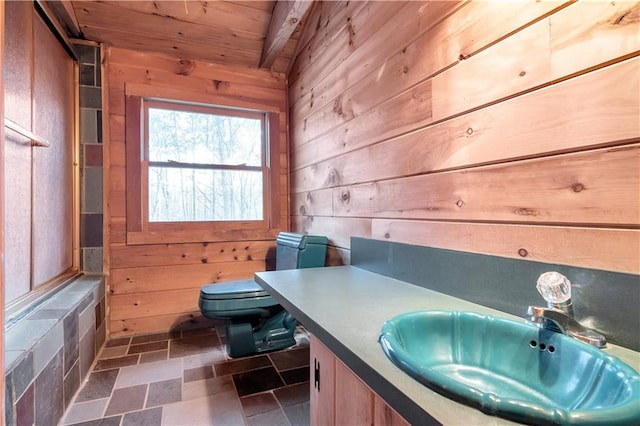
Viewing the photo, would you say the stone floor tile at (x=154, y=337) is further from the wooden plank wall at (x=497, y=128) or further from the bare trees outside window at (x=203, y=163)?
the wooden plank wall at (x=497, y=128)

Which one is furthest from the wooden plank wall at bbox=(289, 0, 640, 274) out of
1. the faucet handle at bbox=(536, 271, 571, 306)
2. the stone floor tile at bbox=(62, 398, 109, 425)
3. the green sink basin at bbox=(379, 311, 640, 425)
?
the stone floor tile at bbox=(62, 398, 109, 425)

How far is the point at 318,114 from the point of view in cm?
224

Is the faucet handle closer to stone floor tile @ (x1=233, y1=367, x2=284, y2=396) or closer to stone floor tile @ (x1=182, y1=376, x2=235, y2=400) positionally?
stone floor tile @ (x1=233, y1=367, x2=284, y2=396)

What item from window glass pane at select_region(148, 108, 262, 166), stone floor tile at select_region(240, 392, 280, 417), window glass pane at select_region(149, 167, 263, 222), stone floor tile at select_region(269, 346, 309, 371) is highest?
window glass pane at select_region(148, 108, 262, 166)

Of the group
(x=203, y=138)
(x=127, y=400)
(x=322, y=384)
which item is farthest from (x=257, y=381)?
(x=203, y=138)

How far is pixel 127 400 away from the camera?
158cm

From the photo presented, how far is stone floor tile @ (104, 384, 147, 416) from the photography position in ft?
4.95

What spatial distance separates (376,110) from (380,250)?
A: 27.5 inches

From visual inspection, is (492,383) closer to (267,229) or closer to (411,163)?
(411,163)

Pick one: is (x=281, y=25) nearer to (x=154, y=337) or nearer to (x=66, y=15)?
(x=66, y=15)

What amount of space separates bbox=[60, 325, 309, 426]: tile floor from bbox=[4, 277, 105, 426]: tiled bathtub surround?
13cm

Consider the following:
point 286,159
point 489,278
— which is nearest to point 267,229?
point 286,159

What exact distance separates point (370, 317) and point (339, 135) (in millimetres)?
1295

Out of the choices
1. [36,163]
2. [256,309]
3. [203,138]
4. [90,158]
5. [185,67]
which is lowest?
[256,309]
